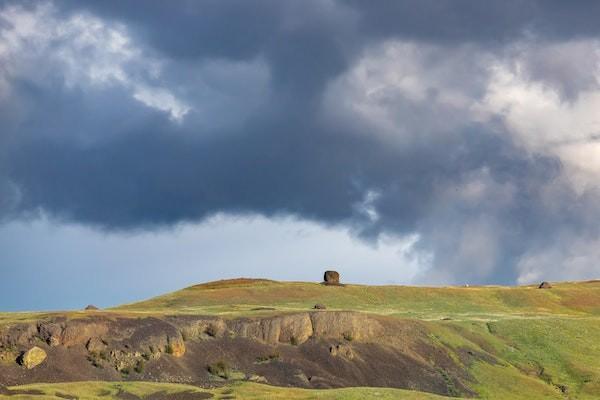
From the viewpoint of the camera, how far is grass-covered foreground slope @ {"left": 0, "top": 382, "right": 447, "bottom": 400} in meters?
63.6

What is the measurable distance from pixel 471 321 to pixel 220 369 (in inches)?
1607

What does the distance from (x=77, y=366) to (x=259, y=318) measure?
19409 millimetres

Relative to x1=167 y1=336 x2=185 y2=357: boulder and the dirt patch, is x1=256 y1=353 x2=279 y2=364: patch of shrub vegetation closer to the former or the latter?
x1=167 y1=336 x2=185 y2=357: boulder

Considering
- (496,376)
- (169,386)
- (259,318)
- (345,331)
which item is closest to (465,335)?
(496,376)

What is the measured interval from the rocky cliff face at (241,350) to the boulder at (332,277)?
43.2 meters

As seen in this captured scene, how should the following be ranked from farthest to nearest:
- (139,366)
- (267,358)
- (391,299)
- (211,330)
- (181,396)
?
(391,299) → (211,330) → (267,358) → (139,366) → (181,396)

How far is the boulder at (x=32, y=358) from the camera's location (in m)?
72.8

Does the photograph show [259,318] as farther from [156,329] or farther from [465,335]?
[465,335]

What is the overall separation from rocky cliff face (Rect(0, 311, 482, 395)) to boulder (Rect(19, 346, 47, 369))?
0.40 meters

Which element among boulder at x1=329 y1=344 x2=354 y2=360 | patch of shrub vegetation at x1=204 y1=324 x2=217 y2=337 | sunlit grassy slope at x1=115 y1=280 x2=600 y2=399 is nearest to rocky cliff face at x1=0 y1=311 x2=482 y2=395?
boulder at x1=329 y1=344 x2=354 y2=360

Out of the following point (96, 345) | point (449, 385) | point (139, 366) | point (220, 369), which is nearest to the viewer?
point (139, 366)

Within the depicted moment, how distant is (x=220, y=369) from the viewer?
78.8 meters

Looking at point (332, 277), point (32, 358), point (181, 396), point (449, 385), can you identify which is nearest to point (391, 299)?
point (332, 277)

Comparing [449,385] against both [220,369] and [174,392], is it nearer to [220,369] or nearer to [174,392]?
[220,369]
